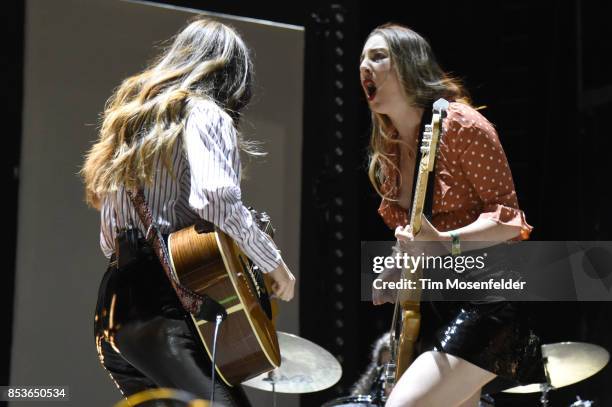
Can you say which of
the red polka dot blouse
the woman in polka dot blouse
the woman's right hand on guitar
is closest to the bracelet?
the woman in polka dot blouse

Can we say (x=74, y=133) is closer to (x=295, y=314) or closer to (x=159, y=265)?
(x=295, y=314)

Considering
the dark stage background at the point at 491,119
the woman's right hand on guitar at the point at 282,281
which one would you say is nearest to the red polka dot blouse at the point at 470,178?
the woman's right hand on guitar at the point at 282,281

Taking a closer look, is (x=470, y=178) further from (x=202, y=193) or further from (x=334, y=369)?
(x=334, y=369)

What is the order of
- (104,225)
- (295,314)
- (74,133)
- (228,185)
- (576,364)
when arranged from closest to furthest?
(228,185) → (104,225) → (576,364) → (74,133) → (295,314)

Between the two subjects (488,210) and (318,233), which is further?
(318,233)

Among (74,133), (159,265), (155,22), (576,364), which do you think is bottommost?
(576,364)

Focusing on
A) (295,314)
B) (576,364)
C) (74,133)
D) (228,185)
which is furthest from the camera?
(295,314)

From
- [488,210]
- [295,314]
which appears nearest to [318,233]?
[295,314]

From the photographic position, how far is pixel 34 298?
505 cm

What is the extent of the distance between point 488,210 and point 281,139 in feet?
8.81

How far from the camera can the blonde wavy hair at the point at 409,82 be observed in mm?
3594

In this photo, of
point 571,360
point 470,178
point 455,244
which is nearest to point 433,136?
point 470,178

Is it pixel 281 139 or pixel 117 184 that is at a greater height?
pixel 281 139

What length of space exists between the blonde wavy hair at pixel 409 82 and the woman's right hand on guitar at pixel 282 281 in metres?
0.60
